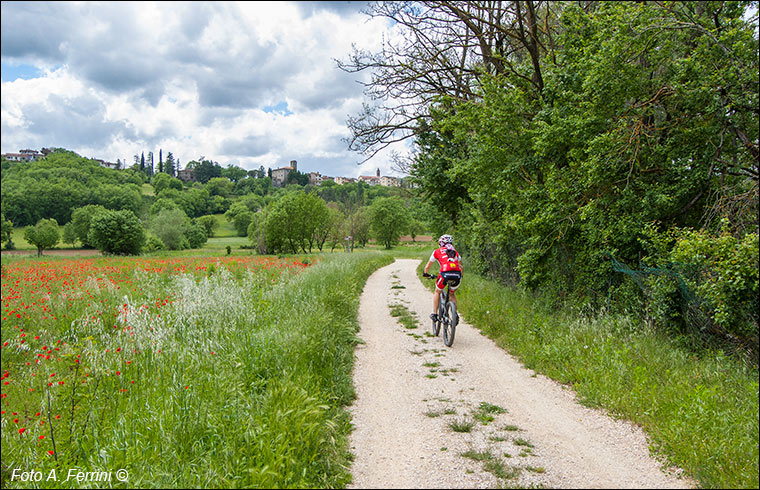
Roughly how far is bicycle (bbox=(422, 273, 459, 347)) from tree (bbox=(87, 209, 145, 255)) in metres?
51.6

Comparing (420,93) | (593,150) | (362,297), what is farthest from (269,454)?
(420,93)

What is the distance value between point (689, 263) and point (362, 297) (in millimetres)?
9879

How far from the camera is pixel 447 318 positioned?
24.8ft

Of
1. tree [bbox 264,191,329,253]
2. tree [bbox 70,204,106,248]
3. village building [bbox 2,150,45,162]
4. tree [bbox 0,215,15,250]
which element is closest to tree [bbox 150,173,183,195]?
village building [bbox 2,150,45,162]

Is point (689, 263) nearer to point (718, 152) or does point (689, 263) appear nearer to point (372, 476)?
point (718, 152)

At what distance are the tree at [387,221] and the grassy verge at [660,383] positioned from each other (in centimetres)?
6589

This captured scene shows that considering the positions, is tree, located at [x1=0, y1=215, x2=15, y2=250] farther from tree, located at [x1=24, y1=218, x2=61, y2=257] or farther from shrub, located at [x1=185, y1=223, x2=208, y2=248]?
shrub, located at [x1=185, y1=223, x2=208, y2=248]

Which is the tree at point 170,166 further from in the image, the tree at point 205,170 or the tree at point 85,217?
the tree at point 85,217

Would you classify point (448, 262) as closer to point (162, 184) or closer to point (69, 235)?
point (69, 235)

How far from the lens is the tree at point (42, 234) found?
4453 cm

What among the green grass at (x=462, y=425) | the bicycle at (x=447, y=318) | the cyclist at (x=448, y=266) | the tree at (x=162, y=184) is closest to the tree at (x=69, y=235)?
the tree at (x=162, y=184)

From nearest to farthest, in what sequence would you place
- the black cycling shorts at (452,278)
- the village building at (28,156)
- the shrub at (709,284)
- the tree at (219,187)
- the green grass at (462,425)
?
the green grass at (462,425)
the shrub at (709,284)
the black cycling shorts at (452,278)
the village building at (28,156)
the tree at (219,187)

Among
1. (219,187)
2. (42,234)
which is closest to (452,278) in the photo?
(42,234)

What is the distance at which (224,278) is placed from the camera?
895 cm
